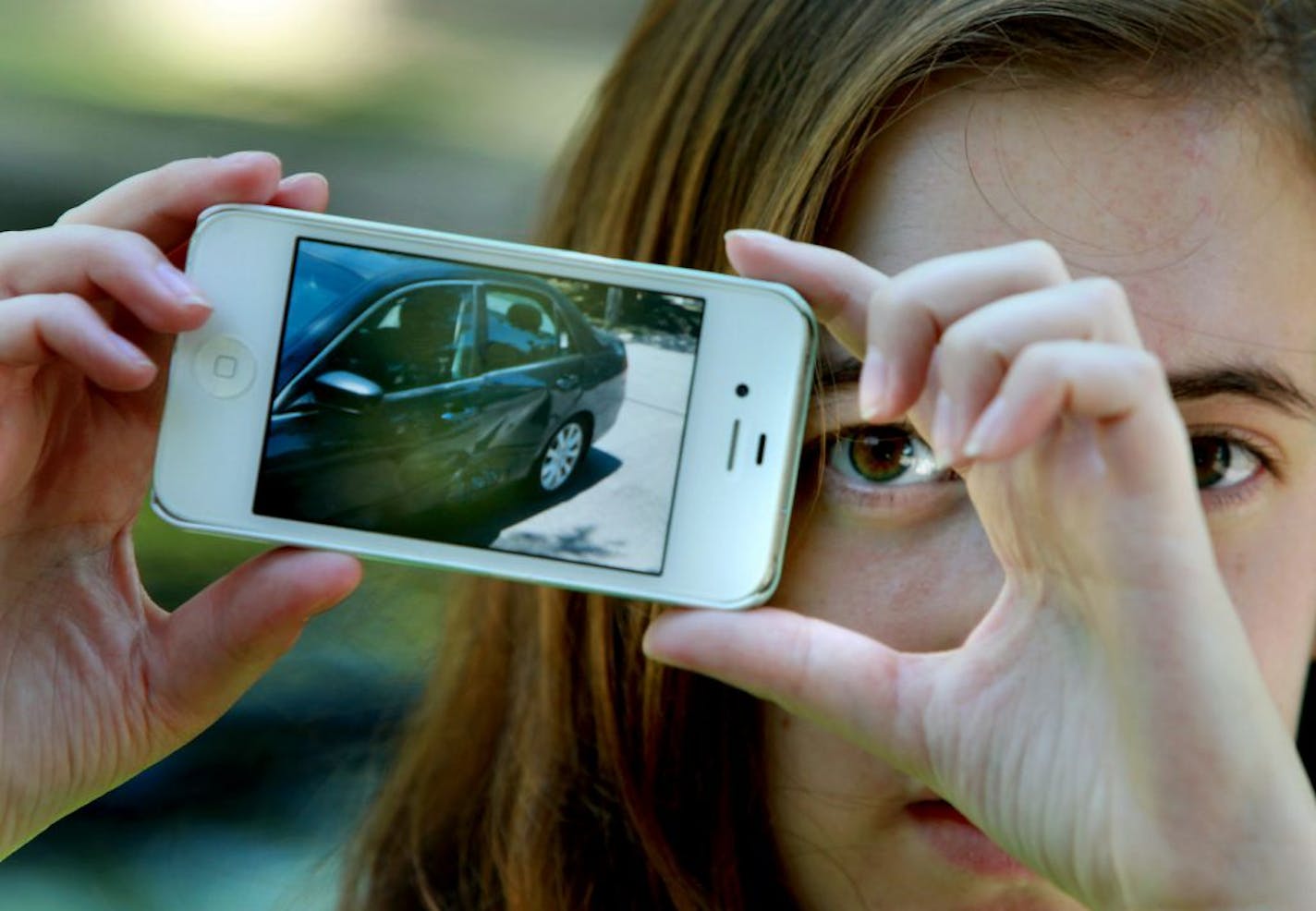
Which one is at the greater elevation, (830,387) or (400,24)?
(400,24)

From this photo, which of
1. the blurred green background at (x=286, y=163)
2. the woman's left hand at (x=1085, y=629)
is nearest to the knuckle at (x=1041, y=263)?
the woman's left hand at (x=1085, y=629)

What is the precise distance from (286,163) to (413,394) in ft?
8.60

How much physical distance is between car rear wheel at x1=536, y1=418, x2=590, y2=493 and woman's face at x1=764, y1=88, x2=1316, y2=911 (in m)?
0.28

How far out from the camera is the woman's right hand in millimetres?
1174

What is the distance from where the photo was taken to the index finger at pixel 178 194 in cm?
122

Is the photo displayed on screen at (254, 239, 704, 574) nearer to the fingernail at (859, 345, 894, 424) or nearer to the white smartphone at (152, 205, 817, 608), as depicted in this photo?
the white smartphone at (152, 205, 817, 608)

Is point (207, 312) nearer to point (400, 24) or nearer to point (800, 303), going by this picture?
point (800, 303)

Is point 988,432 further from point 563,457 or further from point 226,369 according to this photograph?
point 226,369

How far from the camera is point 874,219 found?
1.36 meters

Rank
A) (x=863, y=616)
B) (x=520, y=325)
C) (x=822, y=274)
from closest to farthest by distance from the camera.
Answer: (x=822, y=274) → (x=520, y=325) → (x=863, y=616)

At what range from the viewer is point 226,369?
1.21m

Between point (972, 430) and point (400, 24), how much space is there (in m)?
3.61

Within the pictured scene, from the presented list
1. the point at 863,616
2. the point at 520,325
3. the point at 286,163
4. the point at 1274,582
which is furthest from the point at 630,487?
the point at 286,163

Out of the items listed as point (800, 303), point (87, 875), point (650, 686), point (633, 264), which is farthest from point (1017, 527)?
point (87, 875)
